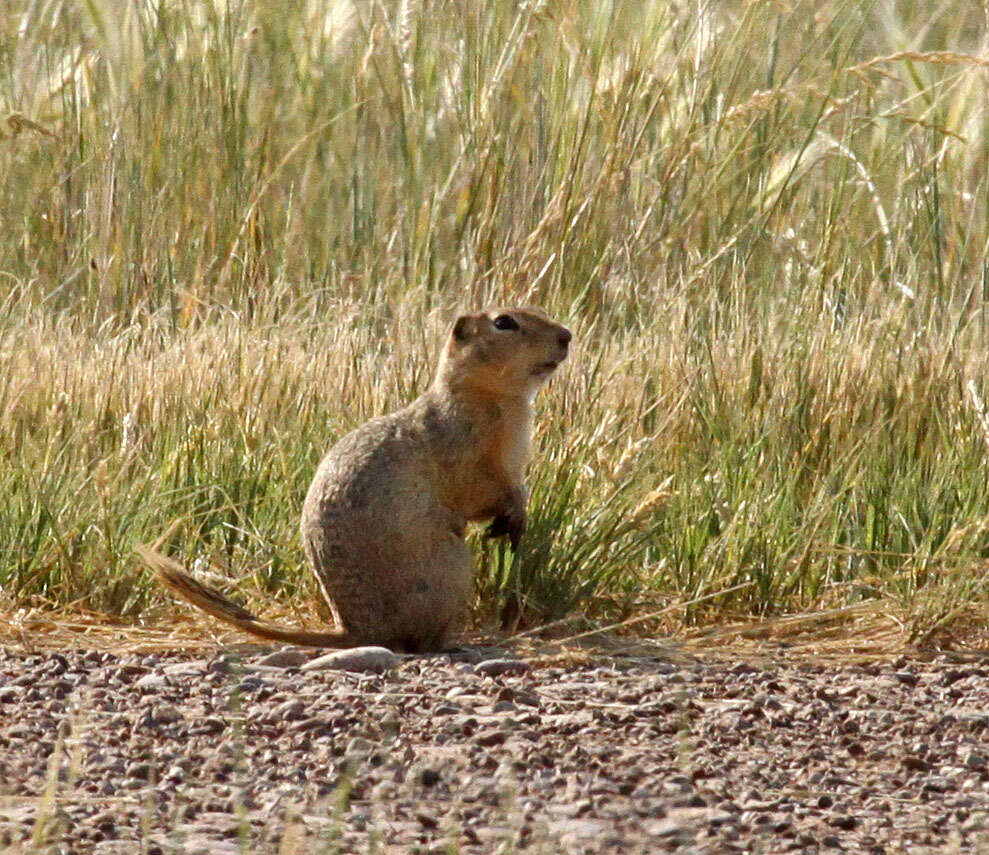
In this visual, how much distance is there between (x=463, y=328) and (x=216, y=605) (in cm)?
99

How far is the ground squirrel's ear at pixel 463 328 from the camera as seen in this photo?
4.80m

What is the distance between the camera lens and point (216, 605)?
4.28 meters

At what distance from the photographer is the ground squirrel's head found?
475 centimetres

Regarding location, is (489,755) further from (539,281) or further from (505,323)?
(539,281)

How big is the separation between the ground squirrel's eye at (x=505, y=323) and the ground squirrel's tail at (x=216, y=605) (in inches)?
36.0

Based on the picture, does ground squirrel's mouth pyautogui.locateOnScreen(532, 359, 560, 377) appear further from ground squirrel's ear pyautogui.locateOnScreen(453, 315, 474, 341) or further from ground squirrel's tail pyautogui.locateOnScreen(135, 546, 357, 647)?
ground squirrel's tail pyautogui.locateOnScreen(135, 546, 357, 647)

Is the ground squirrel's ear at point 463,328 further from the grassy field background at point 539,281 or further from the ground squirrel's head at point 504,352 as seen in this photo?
the grassy field background at point 539,281

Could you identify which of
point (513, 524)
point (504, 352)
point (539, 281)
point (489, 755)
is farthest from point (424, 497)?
point (539, 281)

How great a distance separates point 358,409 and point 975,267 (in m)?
2.57

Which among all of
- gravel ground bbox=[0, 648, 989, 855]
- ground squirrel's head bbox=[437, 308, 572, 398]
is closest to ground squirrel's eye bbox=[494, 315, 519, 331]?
ground squirrel's head bbox=[437, 308, 572, 398]

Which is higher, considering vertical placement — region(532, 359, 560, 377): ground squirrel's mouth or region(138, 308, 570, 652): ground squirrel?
region(532, 359, 560, 377): ground squirrel's mouth

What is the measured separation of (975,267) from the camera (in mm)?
6918

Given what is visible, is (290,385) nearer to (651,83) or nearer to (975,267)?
(651,83)

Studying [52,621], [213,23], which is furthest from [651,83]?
[52,621]
